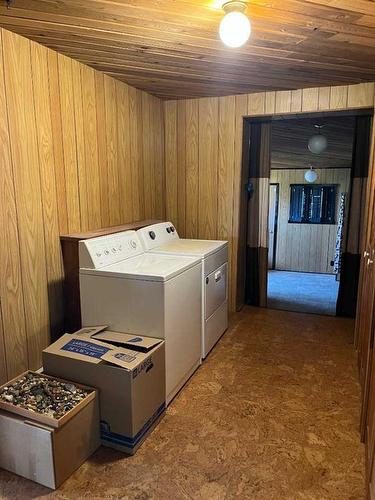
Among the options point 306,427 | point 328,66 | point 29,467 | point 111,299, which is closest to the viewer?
point 29,467

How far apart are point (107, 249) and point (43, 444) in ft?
3.89

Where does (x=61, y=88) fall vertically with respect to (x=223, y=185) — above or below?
above

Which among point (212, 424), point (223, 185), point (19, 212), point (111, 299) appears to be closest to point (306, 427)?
point (212, 424)

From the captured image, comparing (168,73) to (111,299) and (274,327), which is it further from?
(274,327)

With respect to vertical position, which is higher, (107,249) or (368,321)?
(107,249)

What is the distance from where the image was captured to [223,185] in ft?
12.1

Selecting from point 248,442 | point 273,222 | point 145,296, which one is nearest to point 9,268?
point 145,296

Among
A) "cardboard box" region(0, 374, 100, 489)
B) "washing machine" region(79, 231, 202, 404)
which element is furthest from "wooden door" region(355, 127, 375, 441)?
"cardboard box" region(0, 374, 100, 489)

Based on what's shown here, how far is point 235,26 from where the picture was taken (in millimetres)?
1615

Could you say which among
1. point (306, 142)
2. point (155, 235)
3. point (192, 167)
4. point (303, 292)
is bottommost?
point (303, 292)

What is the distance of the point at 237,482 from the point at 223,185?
2.65 meters

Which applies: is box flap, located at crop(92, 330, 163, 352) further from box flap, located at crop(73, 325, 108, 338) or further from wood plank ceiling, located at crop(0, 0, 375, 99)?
wood plank ceiling, located at crop(0, 0, 375, 99)

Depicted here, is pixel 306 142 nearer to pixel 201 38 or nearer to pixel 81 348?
pixel 201 38

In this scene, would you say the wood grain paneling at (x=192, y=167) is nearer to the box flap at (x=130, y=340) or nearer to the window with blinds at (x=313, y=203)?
the box flap at (x=130, y=340)
